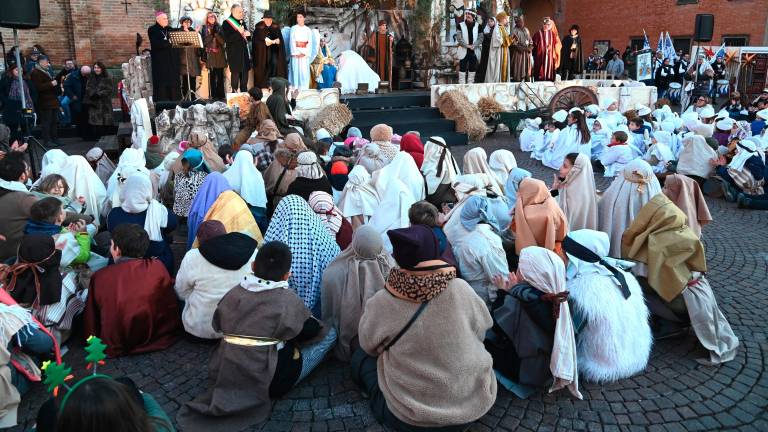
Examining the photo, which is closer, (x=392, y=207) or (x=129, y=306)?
(x=129, y=306)

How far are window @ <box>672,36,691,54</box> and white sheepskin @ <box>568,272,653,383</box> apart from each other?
90.2 feet

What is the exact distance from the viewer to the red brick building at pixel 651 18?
985 inches

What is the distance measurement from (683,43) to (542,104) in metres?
15.8

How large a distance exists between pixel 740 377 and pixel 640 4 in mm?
29010

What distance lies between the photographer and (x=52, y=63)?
15852mm

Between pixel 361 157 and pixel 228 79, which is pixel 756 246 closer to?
pixel 361 157

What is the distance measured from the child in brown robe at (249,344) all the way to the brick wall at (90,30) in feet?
47.2

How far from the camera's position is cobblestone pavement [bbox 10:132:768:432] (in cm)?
366

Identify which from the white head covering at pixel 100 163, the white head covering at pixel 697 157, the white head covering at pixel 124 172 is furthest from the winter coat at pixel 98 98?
the white head covering at pixel 697 157

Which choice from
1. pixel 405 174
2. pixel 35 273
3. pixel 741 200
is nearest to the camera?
pixel 35 273

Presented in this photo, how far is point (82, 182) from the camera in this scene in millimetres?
6574

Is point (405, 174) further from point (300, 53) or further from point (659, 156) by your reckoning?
point (300, 53)

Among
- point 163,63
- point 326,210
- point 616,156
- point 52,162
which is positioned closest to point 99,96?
point 163,63

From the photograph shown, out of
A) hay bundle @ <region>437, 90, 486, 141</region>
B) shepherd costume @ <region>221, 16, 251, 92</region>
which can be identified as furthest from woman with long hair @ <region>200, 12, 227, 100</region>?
hay bundle @ <region>437, 90, 486, 141</region>
